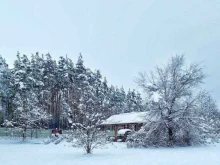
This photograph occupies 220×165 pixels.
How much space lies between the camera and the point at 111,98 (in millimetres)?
60844

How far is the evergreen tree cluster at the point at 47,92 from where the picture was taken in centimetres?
3459

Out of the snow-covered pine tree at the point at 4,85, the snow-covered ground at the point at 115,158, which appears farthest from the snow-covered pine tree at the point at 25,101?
the snow-covered ground at the point at 115,158

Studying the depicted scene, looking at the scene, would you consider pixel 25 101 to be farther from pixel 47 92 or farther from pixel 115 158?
pixel 115 158

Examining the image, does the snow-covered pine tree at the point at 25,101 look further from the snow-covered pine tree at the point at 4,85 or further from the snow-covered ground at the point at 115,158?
the snow-covered ground at the point at 115,158

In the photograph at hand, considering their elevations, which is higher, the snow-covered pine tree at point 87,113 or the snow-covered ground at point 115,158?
the snow-covered pine tree at point 87,113

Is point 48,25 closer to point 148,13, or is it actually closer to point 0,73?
point 148,13

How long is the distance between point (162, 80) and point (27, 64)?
23.4 m

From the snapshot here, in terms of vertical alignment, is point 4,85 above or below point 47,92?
above

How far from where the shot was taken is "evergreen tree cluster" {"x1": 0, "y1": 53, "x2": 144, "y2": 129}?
34.6 m

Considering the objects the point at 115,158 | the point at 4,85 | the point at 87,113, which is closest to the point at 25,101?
the point at 4,85

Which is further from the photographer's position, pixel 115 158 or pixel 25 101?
pixel 25 101

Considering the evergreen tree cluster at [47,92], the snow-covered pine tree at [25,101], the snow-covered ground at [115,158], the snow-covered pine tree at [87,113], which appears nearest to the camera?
the snow-covered ground at [115,158]

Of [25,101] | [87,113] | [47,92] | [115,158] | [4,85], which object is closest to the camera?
[115,158]

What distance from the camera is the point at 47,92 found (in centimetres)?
4319
